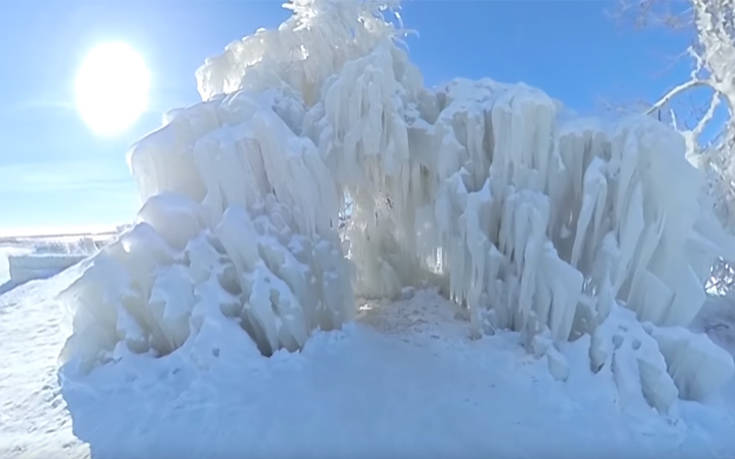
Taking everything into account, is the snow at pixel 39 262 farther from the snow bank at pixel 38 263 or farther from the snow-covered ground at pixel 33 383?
the snow-covered ground at pixel 33 383

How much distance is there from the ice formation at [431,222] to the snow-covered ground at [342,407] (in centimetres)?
31

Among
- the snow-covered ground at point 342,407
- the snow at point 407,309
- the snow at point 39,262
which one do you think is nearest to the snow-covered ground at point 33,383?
the snow-covered ground at point 342,407

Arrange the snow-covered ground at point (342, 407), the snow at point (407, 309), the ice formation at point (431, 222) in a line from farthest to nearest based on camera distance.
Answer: the ice formation at point (431, 222)
the snow at point (407, 309)
the snow-covered ground at point (342, 407)

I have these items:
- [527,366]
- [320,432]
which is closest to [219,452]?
[320,432]

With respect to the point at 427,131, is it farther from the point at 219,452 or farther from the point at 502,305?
the point at 219,452

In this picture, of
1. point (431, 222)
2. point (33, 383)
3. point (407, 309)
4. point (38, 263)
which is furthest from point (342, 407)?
point (38, 263)

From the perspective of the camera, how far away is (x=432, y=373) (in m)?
5.61

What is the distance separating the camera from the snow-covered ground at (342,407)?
4.36 metres

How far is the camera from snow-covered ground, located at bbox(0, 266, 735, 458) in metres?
4.36

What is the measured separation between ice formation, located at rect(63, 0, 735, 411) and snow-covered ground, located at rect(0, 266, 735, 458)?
31 cm

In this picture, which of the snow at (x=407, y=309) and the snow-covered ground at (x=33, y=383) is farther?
the snow at (x=407, y=309)

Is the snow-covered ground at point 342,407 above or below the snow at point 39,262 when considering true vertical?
below

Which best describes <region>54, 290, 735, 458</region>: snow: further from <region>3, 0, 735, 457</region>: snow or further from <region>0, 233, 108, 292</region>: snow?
<region>0, 233, 108, 292</region>: snow

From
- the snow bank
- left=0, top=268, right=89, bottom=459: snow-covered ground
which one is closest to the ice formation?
left=0, top=268, right=89, bottom=459: snow-covered ground
